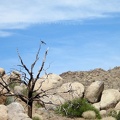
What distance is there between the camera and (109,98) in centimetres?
3241

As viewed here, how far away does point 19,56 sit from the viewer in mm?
16859

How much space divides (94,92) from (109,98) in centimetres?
114

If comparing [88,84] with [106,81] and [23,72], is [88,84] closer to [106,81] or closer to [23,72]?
[106,81]

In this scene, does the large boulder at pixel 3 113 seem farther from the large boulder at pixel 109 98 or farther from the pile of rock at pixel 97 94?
the large boulder at pixel 109 98

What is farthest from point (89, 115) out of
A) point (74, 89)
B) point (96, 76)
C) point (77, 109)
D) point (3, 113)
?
point (96, 76)

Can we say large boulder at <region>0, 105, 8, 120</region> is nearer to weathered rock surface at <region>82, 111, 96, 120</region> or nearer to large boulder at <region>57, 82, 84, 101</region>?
weathered rock surface at <region>82, 111, 96, 120</region>

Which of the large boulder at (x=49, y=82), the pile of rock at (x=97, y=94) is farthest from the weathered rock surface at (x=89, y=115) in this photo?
the large boulder at (x=49, y=82)

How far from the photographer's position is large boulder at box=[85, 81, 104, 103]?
1284 inches

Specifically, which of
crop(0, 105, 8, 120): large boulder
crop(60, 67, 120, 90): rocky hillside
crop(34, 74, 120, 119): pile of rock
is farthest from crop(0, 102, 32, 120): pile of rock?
crop(60, 67, 120, 90): rocky hillside

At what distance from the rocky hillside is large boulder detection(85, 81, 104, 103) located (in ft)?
8.30

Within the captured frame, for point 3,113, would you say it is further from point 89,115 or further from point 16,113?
point 89,115

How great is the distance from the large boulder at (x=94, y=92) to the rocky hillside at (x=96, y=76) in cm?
253

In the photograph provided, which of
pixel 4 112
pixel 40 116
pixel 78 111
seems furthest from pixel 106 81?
pixel 4 112

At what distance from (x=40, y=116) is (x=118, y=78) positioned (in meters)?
13.9
